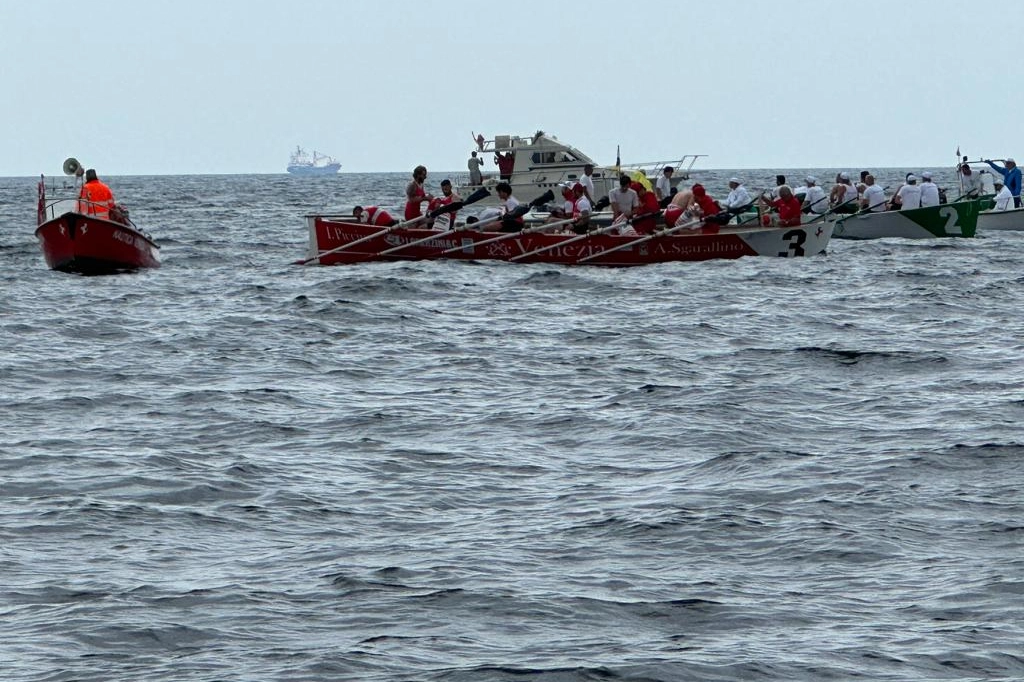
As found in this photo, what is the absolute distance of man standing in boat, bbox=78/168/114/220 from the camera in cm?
2597

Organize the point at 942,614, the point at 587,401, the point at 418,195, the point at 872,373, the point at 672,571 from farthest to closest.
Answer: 1. the point at 418,195
2. the point at 872,373
3. the point at 587,401
4. the point at 672,571
5. the point at 942,614

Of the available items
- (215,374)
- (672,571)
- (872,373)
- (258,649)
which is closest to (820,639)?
(672,571)

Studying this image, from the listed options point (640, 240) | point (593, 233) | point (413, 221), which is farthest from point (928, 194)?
point (413, 221)

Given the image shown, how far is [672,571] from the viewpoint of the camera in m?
8.62

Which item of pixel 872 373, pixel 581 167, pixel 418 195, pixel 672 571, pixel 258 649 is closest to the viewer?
pixel 258 649

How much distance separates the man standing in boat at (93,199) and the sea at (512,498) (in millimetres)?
4905

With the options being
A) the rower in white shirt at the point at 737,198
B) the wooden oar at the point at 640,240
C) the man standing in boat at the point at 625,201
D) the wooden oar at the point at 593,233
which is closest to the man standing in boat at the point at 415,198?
the wooden oar at the point at 593,233

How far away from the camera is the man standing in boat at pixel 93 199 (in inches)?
1022

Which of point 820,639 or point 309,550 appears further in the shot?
point 309,550

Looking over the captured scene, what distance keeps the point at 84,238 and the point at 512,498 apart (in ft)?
58.2

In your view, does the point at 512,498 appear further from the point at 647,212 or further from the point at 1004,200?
the point at 1004,200

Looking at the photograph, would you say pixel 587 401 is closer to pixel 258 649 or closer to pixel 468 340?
pixel 468 340

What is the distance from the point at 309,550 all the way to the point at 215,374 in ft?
24.6

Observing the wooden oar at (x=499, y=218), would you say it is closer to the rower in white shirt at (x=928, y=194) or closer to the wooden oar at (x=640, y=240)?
the wooden oar at (x=640, y=240)
